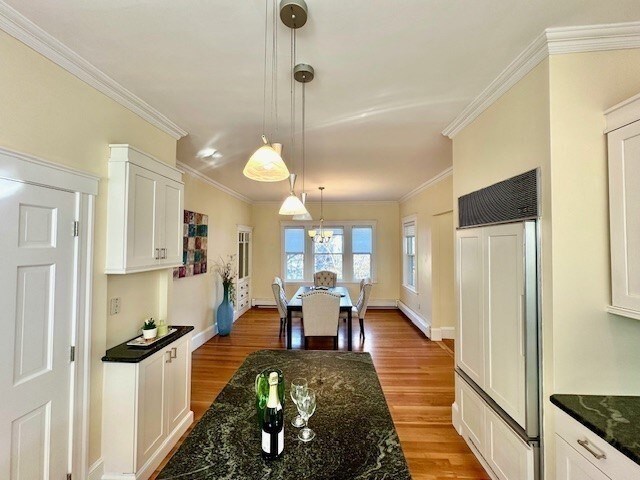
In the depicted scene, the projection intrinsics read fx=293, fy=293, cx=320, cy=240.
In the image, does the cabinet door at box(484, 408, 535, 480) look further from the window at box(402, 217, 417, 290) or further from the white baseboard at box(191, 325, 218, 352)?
the window at box(402, 217, 417, 290)

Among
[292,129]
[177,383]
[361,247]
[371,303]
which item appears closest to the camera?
[177,383]

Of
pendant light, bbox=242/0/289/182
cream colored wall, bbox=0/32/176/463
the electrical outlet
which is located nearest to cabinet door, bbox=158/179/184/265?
cream colored wall, bbox=0/32/176/463

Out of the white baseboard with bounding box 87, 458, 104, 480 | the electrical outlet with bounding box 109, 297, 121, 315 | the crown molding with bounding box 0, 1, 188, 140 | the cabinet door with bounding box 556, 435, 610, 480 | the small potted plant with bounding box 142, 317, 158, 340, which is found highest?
the crown molding with bounding box 0, 1, 188, 140

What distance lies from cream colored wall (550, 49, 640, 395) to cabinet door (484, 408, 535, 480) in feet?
1.50

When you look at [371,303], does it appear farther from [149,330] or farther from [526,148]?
[526,148]

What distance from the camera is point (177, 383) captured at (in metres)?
2.45

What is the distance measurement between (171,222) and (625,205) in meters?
Result: 2.94

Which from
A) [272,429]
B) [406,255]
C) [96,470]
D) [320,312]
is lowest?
[96,470]

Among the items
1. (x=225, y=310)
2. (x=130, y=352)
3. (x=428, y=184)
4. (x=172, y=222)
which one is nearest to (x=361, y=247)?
(x=428, y=184)

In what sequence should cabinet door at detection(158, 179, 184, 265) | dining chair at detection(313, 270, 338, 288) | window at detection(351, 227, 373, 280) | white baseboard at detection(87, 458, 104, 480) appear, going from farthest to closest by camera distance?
window at detection(351, 227, 373, 280) → dining chair at detection(313, 270, 338, 288) → cabinet door at detection(158, 179, 184, 265) → white baseboard at detection(87, 458, 104, 480)

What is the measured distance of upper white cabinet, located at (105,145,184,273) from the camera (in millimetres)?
1981

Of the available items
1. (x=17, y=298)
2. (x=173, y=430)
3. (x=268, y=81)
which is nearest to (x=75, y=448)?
(x=173, y=430)

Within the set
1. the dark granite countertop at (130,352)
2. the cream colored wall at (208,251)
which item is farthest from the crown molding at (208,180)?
the dark granite countertop at (130,352)

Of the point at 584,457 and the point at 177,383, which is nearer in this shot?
the point at 584,457
